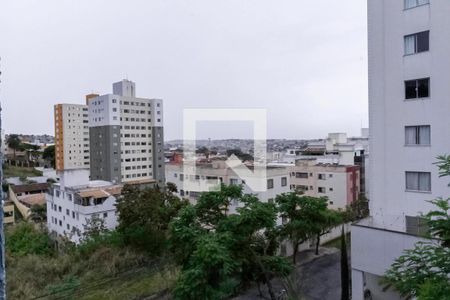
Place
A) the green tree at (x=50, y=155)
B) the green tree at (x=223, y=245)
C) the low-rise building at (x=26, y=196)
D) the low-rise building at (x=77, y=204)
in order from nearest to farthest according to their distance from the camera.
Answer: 1. the green tree at (x=223, y=245)
2. the low-rise building at (x=77, y=204)
3. the low-rise building at (x=26, y=196)
4. the green tree at (x=50, y=155)

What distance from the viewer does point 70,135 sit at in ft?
122

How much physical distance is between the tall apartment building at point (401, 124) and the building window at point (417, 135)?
0.06ft

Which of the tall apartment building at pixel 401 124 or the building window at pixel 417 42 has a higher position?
the building window at pixel 417 42

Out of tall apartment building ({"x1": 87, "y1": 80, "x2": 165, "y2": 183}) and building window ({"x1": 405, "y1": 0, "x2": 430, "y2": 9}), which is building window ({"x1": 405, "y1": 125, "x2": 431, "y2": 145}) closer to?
building window ({"x1": 405, "y1": 0, "x2": 430, "y2": 9})

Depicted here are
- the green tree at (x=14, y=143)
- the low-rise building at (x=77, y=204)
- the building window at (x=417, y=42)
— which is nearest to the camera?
the building window at (x=417, y=42)

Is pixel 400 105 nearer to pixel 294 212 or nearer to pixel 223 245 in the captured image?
pixel 294 212

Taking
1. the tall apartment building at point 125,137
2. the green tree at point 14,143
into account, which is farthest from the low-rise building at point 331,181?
the green tree at point 14,143

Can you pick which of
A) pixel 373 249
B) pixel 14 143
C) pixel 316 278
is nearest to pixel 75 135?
pixel 14 143

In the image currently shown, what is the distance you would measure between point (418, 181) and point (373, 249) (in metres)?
1.80

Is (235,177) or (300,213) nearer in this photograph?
(300,213)

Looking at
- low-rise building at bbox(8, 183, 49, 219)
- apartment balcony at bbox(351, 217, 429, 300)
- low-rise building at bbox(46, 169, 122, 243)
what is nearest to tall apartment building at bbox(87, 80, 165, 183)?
low-rise building at bbox(8, 183, 49, 219)

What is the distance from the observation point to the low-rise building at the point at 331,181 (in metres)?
19.3

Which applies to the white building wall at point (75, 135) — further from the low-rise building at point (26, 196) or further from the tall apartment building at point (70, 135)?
the low-rise building at point (26, 196)

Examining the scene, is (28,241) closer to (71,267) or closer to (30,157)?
(71,267)
